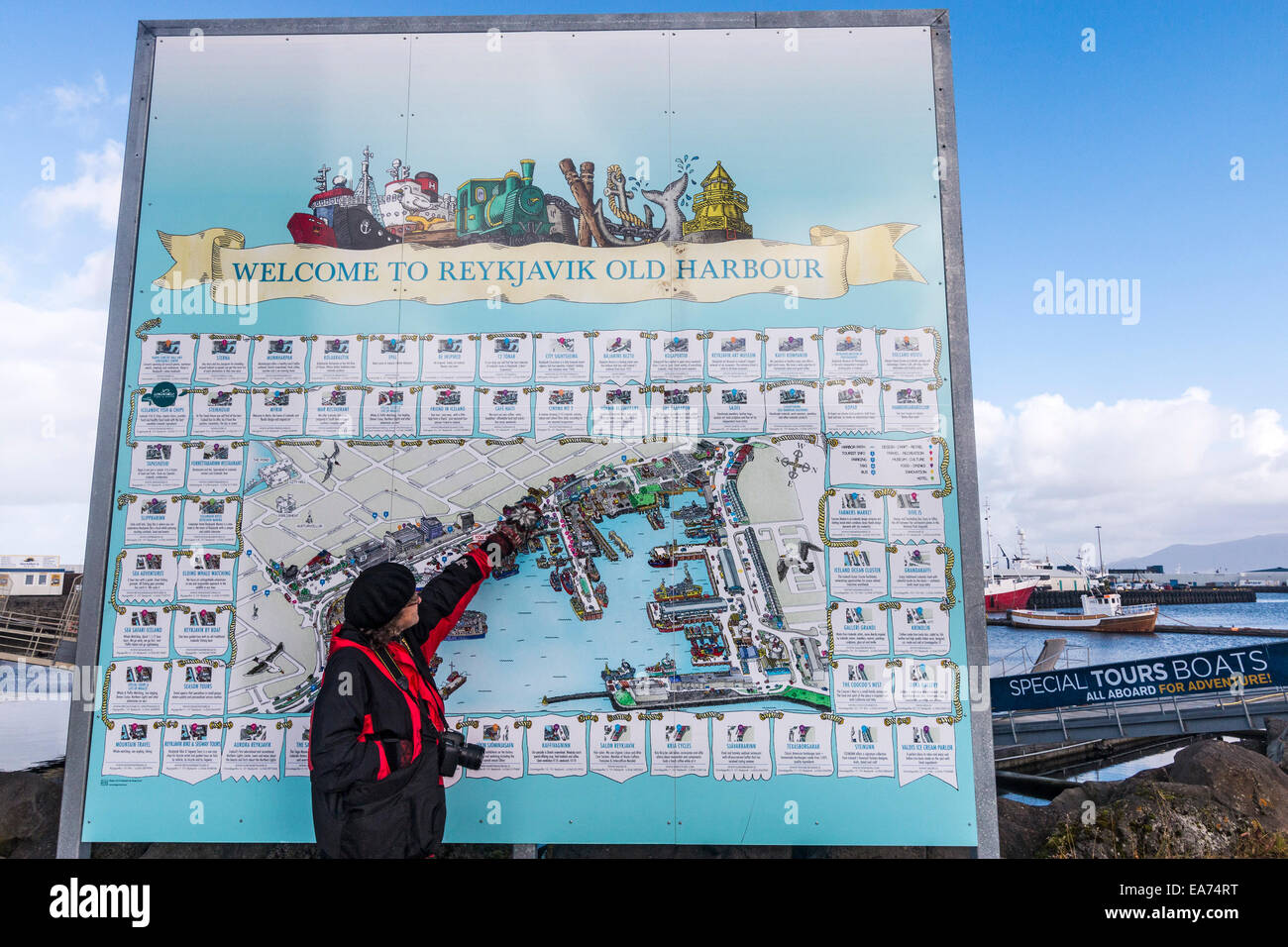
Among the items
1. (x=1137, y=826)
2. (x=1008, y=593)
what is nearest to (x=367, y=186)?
(x=1137, y=826)

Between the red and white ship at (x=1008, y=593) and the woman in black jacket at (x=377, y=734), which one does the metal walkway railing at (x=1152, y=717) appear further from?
the red and white ship at (x=1008, y=593)

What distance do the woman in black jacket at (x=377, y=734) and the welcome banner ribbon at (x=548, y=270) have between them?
176 centimetres

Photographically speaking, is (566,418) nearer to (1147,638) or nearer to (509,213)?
(509,213)

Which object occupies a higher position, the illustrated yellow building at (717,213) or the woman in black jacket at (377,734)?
the illustrated yellow building at (717,213)

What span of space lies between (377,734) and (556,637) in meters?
1.03

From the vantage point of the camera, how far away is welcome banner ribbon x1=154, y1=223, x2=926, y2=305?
375 cm

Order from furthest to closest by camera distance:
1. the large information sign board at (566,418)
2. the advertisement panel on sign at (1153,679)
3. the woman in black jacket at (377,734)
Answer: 1. the advertisement panel on sign at (1153,679)
2. the large information sign board at (566,418)
3. the woman in black jacket at (377,734)

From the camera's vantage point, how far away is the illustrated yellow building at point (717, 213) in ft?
12.4

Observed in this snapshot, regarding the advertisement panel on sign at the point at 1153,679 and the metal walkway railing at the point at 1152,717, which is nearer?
the metal walkway railing at the point at 1152,717

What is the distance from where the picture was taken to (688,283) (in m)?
3.75

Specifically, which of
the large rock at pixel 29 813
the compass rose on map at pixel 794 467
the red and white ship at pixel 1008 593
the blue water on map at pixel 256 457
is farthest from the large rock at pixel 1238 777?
the red and white ship at pixel 1008 593

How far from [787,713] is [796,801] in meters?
0.42

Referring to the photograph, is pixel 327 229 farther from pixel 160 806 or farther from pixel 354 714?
pixel 160 806

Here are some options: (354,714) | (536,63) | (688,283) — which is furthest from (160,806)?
(536,63)
